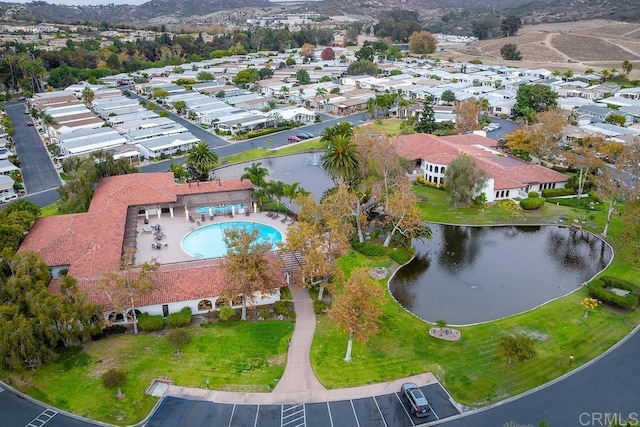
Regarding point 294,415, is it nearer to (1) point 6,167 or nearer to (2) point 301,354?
(2) point 301,354

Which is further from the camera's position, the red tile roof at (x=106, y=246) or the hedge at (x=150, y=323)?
the red tile roof at (x=106, y=246)

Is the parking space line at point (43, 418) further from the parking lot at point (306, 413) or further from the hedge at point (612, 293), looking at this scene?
the hedge at point (612, 293)

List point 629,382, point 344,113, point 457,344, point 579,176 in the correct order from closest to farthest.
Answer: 1. point 629,382
2. point 457,344
3. point 579,176
4. point 344,113

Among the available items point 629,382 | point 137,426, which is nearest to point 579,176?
point 629,382

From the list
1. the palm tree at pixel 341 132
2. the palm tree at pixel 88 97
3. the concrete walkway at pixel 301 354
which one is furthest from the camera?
the palm tree at pixel 88 97

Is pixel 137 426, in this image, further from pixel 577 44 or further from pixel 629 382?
pixel 577 44

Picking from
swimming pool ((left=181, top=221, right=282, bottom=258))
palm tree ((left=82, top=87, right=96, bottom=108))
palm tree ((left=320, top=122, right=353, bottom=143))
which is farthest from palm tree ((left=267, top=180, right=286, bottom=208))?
palm tree ((left=82, top=87, right=96, bottom=108))

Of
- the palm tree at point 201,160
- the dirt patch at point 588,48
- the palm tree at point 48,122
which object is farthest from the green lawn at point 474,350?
the dirt patch at point 588,48
